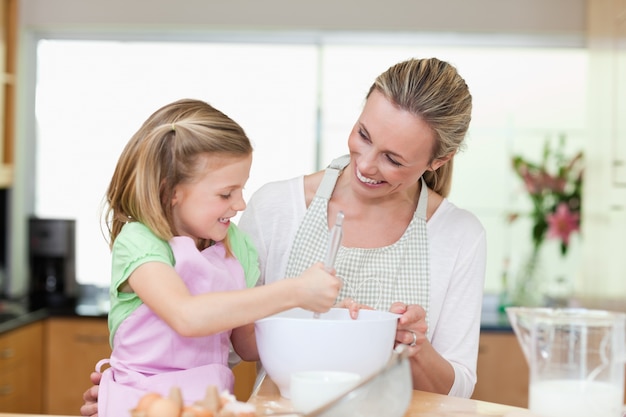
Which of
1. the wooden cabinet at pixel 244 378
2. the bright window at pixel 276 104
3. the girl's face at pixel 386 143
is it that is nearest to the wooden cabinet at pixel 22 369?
the bright window at pixel 276 104

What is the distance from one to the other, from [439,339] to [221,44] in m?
2.75

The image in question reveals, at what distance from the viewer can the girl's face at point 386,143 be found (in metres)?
1.67

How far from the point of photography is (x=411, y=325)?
1.53 m

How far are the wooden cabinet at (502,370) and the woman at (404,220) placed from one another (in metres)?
1.87

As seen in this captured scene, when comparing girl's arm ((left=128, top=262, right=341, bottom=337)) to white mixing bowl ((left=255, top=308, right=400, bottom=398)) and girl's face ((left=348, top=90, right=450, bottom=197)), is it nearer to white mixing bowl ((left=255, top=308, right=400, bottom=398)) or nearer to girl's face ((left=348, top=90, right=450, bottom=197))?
white mixing bowl ((left=255, top=308, right=400, bottom=398))

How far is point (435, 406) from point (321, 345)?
21cm

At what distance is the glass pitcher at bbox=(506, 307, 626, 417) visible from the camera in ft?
3.77

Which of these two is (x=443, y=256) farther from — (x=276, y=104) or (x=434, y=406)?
(x=276, y=104)

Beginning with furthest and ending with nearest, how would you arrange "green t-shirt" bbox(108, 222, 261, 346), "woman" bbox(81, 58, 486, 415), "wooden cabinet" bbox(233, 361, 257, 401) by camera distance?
"wooden cabinet" bbox(233, 361, 257, 401) < "woman" bbox(81, 58, 486, 415) < "green t-shirt" bbox(108, 222, 261, 346)

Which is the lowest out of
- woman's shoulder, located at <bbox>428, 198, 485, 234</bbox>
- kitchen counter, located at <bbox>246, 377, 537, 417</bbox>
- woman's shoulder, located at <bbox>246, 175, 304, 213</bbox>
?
kitchen counter, located at <bbox>246, 377, 537, 417</bbox>

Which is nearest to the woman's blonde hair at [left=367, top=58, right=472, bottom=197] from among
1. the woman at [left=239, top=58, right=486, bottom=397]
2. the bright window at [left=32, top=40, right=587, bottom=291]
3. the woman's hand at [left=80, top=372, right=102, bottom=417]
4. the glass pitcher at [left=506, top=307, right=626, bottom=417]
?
the woman at [left=239, top=58, right=486, bottom=397]

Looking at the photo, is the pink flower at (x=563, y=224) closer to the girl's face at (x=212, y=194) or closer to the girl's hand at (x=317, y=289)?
the girl's face at (x=212, y=194)

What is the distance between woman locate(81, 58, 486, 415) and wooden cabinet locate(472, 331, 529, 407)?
187 cm

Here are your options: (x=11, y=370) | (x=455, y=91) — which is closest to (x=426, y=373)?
(x=455, y=91)
